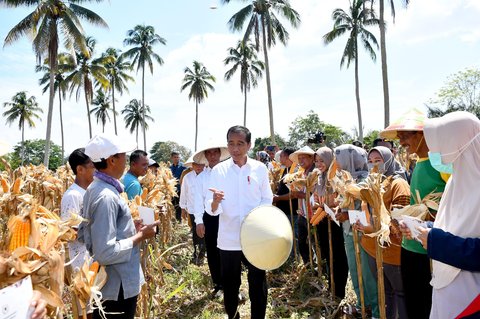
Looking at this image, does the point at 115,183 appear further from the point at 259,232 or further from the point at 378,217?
the point at 378,217

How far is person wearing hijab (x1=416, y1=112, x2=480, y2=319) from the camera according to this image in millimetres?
1723

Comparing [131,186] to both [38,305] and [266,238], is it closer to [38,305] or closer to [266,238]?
[266,238]

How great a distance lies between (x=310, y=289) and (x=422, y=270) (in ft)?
7.17

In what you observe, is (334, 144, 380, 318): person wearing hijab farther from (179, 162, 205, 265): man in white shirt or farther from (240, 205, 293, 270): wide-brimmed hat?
(179, 162, 205, 265): man in white shirt

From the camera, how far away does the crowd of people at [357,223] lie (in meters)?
1.75

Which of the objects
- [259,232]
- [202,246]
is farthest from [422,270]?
[202,246]

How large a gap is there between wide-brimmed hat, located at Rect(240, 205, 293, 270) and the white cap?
113cm

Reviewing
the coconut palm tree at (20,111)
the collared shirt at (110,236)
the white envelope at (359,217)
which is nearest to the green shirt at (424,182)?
the white envelope at (359,217)

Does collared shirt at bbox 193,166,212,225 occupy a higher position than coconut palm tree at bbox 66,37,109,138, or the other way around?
coconut palm tree at bbox 66,37,109,138

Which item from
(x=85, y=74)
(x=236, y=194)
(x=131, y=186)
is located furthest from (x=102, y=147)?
(x=85, y=74)

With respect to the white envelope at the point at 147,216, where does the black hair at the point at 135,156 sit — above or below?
above

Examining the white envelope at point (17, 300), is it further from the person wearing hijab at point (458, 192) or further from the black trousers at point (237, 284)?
the black trousers at point (237, 284)

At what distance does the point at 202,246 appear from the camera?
6457 millimetres

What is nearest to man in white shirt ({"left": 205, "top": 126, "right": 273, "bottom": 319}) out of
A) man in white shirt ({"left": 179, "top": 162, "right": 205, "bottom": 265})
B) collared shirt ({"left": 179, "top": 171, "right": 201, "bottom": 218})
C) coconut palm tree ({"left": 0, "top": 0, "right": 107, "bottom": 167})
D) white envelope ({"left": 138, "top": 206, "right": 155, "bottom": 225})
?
white envelope ({"left": 138, "top": 206, "right": 155, "bottom": 225})
